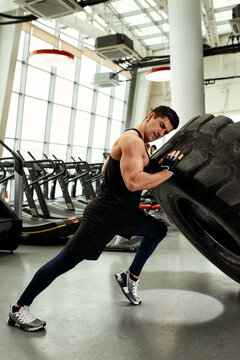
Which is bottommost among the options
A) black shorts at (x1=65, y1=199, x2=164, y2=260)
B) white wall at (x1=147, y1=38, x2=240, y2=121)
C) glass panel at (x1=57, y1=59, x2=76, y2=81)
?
black shorts at (x1=65, y1=199, x2=164, y2=260)

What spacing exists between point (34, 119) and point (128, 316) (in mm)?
10900

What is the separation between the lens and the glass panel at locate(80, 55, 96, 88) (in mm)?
14664

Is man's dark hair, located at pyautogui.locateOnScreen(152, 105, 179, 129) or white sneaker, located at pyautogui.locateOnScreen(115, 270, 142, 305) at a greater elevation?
man's dark hair, located at pyautogui.locateOnScreen(152, 105, 179, 129)

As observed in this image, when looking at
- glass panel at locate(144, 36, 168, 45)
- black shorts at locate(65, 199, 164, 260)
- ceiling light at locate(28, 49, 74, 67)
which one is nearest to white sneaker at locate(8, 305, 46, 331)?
black shorts at locate(65, 199, 164, 260)

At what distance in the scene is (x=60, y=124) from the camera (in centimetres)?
1381

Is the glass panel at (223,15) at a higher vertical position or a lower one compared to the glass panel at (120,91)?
higher

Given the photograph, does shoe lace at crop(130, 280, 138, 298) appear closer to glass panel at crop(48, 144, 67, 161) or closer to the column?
the column

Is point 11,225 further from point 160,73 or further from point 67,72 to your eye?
point 67,72

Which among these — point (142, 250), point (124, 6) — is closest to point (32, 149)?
point (124, 6)

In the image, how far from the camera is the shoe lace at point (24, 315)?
2.32 m

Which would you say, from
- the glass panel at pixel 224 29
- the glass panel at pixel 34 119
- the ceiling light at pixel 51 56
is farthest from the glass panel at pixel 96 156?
the glass panel at pixel 224 29

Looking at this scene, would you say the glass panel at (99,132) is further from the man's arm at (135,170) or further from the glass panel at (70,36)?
the man's arm at (135,170)

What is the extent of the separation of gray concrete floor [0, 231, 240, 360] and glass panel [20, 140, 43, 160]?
8.64 meters

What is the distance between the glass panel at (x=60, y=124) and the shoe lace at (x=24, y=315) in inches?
447
